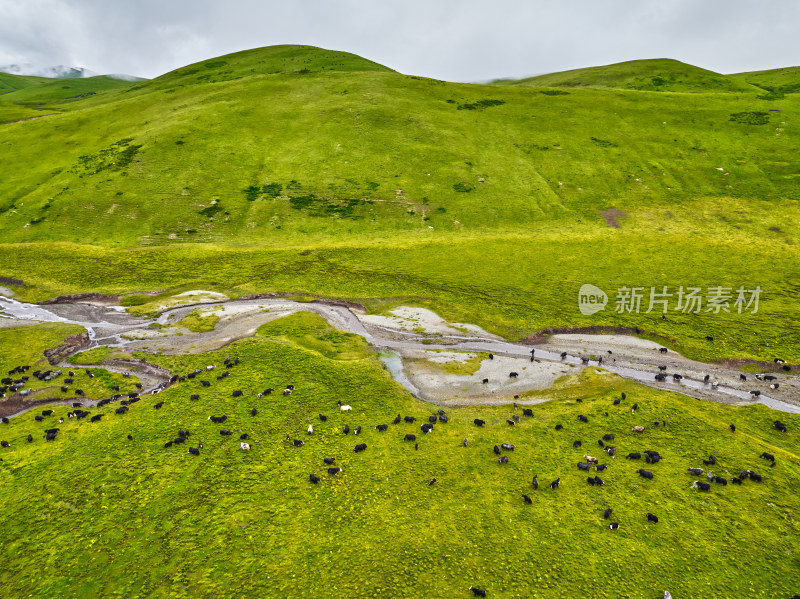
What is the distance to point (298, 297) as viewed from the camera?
5372cm

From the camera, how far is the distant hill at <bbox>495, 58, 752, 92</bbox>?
144 meters

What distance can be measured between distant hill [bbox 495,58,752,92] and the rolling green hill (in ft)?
132

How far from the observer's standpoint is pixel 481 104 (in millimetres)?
111438

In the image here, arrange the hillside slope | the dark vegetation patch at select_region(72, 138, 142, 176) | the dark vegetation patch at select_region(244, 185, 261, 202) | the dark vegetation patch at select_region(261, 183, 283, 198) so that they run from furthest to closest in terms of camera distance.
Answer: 1. the dark vegetation patch at select_region(72, 138, 142, 176)
2. the dark vegetation patch at select_region(261, 183, 283, 198)
3. the dark vegetation patch at select_region(244, 185, 261, 202)
4. the hillside slope

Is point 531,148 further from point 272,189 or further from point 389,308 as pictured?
point 389,308

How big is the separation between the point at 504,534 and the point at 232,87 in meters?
134

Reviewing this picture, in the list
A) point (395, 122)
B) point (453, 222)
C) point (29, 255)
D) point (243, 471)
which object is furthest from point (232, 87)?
point (243, 471)

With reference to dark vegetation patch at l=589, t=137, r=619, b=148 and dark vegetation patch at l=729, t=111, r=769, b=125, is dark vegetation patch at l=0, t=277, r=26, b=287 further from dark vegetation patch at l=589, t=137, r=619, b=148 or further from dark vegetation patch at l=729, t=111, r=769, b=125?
dark vegetation patch at l=729, t=111, r=769, b=125

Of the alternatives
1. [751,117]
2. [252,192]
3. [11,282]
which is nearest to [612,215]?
[751,117]

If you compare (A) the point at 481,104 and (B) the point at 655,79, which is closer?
(A) the point at 481,104

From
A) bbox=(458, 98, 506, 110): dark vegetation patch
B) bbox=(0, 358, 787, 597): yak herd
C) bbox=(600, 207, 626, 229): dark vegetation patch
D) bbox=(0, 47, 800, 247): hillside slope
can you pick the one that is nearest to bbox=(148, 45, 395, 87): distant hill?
bbox=(0, 47, 800, 247): hillside slope

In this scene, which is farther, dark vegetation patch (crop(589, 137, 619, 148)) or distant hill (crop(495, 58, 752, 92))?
distant hill (crop(495, 58, 752, 92))

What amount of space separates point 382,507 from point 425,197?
6749cm

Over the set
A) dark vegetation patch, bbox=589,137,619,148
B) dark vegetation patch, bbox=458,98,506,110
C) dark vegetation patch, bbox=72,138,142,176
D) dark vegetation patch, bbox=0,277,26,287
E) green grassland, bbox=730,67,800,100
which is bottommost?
dark vegetation patch, bbox=0,277,26,287
